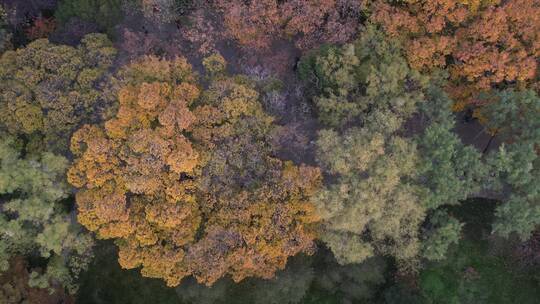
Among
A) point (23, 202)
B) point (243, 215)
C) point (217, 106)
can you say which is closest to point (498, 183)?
point (243, 215)

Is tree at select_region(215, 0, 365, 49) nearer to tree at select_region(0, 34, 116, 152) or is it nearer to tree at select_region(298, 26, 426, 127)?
tree at select_region(298, 26, 426, 127)

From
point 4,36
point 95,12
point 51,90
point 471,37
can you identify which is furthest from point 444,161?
point 4,36

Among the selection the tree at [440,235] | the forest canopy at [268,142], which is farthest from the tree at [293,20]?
the tree at [440,235]

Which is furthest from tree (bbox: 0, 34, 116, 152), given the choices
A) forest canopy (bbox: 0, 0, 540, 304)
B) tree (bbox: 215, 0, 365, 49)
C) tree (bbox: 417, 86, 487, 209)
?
tree (bbox: 417, 86, 487, 209)

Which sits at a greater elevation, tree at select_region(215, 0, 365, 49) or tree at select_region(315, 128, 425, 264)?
tree at select_region(215, 0, 365, 49)

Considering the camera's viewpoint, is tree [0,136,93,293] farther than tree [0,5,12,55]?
No

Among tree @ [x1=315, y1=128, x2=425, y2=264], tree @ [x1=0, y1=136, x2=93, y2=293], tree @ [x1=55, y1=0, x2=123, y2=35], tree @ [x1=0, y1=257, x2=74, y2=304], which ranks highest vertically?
tree @ [x1=55, y1=0, x2=123, y2=35]
